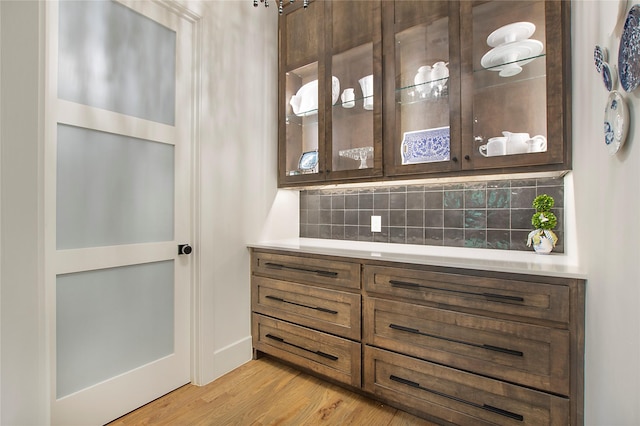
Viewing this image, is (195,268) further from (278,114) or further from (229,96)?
(278,114)

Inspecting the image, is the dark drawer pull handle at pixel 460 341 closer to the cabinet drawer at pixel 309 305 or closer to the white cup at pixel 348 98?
the cabinet drawer at pixel 309 305

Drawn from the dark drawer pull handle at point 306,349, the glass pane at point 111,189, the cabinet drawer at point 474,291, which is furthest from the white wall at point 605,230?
the glass pane at point 111,189

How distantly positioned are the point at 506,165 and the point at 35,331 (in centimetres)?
243

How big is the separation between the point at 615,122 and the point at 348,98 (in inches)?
62.3

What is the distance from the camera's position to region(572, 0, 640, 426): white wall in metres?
0.77

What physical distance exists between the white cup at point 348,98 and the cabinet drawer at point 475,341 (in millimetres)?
1383

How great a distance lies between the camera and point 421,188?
2199 mm

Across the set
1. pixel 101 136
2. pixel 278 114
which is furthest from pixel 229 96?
pixel 101 136

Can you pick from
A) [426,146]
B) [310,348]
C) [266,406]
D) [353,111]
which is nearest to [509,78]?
[426,146]

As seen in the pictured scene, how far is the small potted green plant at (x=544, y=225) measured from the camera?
1.65 meters

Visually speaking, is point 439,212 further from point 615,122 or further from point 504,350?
point 615,122

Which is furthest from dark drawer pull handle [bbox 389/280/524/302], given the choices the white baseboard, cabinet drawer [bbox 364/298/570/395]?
the white baseboard

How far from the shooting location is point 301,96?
7.96 feet

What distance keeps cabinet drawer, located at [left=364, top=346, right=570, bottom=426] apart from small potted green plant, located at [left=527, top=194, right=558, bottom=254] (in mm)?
769
